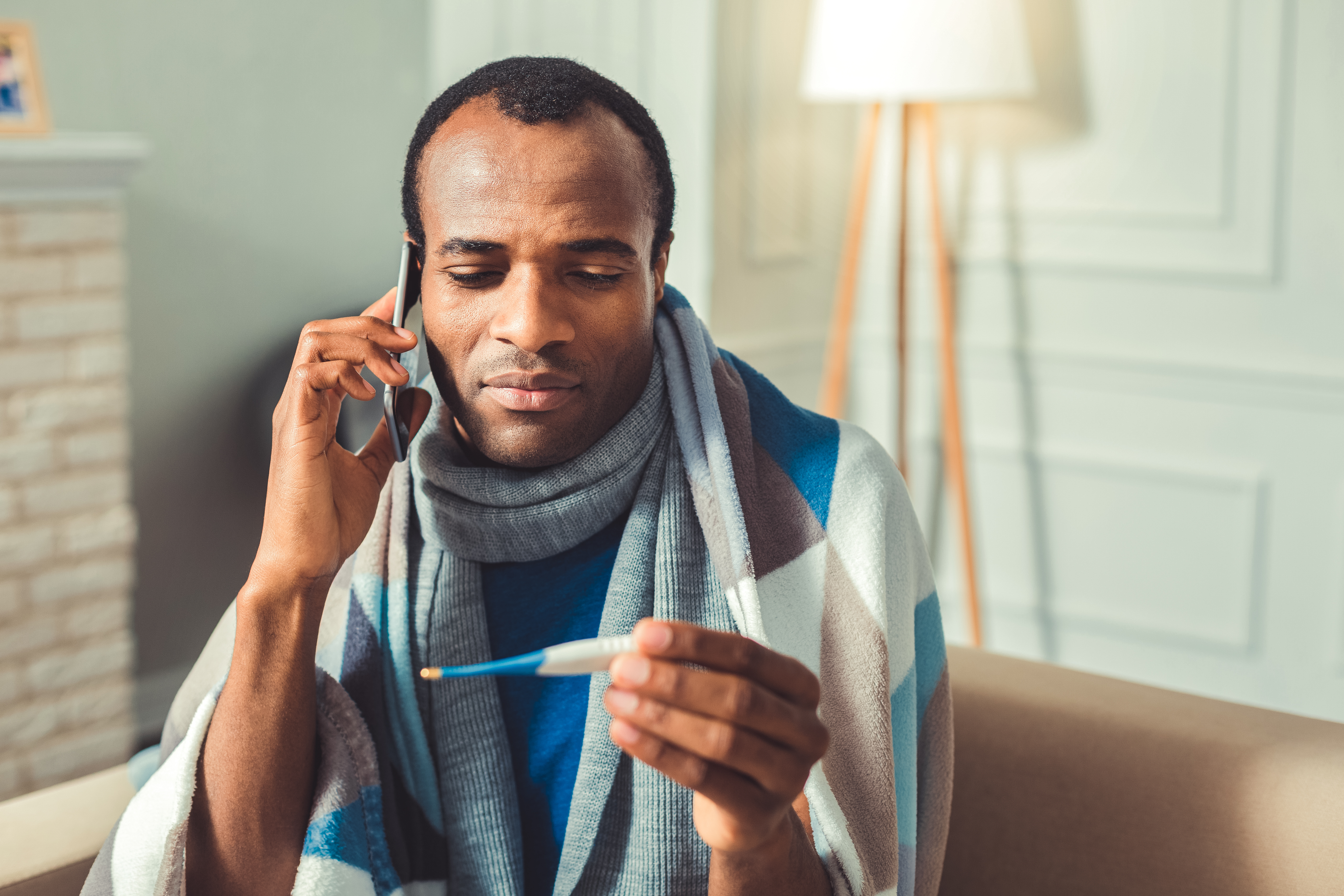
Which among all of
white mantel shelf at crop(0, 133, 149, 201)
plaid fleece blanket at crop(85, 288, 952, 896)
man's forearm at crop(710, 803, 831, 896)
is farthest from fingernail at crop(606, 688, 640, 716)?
white mantel shelf at crop(0, 133, 149, 201)

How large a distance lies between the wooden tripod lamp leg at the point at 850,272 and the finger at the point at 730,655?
1987mm

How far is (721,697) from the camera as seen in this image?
69 cm

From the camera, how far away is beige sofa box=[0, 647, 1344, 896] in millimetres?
1063

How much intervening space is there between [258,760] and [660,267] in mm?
554

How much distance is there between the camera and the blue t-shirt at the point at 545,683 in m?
1.06

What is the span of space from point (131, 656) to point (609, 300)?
7.15 ft

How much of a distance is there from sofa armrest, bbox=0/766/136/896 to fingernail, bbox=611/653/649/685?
2.18 ft

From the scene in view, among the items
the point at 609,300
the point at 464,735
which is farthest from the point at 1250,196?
the point at 464,735

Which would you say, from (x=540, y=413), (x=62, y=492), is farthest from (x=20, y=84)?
(x=540, y=413)

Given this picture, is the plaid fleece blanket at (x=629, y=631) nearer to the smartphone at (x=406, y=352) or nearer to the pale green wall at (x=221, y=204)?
the smartphone at (x=406, y=352)

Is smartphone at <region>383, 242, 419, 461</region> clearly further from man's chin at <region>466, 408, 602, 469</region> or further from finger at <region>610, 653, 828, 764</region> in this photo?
finger at <region>610, 653, 828, 764</region>

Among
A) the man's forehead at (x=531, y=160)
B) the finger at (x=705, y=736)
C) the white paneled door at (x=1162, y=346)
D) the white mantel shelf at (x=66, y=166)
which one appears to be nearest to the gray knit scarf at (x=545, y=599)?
the man's forehead at (x=531, y=160)

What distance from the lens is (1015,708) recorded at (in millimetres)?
1227

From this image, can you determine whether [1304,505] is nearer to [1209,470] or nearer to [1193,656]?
[1209,470]
